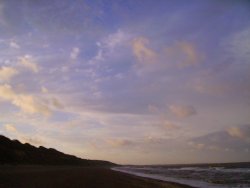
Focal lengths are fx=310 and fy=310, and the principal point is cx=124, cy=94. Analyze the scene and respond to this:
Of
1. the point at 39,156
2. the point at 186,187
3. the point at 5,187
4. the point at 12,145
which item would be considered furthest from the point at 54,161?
the point at 5,187

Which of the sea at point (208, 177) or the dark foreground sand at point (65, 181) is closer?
the dark foreground sand at point (65, 181)

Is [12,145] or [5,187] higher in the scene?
[12,145]

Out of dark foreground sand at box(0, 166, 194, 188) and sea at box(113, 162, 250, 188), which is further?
sea at box(113, 162, 250, 188)

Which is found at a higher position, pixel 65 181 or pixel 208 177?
pixel 208 177

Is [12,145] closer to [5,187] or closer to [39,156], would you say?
[39,156]

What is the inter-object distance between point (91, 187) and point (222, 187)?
14.3 metres

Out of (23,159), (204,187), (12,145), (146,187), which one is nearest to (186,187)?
(204,187)

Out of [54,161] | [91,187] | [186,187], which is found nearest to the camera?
[91,187]

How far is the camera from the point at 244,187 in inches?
1214

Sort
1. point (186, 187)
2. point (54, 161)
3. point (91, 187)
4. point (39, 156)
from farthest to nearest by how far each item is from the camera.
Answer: point (54, 161) → point (39, 156) → point (186, 187) → point (91, 187)

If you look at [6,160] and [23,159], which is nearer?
[6,160]

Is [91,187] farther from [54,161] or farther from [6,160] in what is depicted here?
[54,161]

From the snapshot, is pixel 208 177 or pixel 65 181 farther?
pixel 208 177

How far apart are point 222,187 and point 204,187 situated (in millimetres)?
1808
